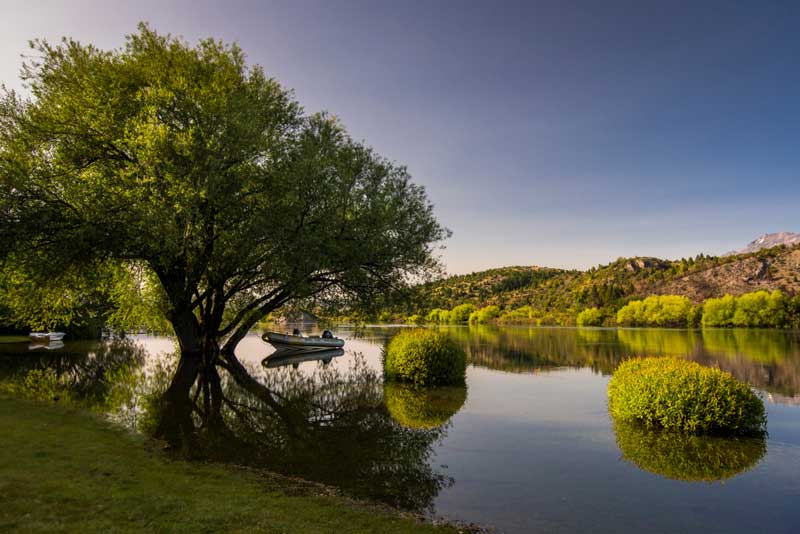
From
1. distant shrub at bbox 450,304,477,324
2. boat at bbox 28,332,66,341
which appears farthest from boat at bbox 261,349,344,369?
distant shrub at bbox 450,304,477,324

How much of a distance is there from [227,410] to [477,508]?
469 inches

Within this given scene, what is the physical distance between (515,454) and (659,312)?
11911 cm

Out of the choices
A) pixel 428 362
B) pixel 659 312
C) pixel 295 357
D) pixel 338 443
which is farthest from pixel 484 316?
pixel 338 443

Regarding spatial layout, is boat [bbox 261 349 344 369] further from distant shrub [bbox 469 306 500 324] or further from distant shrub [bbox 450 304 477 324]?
distant shrub [bbox 450 304 477 324]

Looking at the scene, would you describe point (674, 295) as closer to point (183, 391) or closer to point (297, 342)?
point (297, 342)

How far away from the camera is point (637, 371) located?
17797 millimetres

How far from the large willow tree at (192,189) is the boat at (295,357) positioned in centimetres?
453

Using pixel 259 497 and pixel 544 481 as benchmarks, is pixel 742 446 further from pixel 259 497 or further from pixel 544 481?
pixel 259 497

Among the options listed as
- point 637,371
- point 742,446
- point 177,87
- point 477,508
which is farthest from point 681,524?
point 177,87

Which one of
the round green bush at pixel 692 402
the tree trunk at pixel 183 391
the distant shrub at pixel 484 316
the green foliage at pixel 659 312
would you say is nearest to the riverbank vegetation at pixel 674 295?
the green foliage at pixel 659 312

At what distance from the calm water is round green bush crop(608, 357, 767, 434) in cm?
72

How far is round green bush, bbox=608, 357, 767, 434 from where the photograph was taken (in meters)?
14.8

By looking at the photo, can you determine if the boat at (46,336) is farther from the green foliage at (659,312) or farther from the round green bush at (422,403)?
the green foliage at (659,312)

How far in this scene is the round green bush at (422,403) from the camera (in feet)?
55.8
